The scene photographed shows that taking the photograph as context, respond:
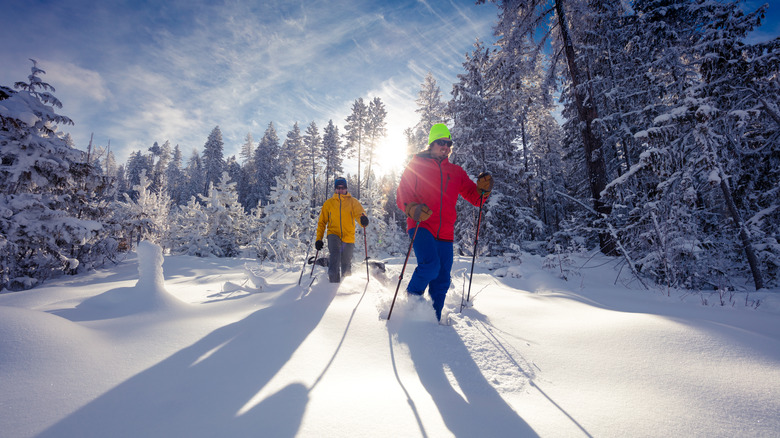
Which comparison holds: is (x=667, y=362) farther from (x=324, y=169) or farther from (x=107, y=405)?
(x=324, y=169)

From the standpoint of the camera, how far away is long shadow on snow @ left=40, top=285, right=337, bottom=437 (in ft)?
3.68

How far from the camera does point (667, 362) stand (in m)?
1.78

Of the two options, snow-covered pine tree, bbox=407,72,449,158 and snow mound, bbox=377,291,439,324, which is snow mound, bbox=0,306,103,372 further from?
snow-covered pine tree, bbox=407,72,449,158

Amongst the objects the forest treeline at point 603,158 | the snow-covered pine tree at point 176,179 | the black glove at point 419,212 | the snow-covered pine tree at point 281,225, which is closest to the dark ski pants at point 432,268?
the black glove at point 419,212

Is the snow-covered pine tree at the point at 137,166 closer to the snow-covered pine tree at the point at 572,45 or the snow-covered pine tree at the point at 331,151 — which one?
the snow-covered pine tree at the point at 331,151

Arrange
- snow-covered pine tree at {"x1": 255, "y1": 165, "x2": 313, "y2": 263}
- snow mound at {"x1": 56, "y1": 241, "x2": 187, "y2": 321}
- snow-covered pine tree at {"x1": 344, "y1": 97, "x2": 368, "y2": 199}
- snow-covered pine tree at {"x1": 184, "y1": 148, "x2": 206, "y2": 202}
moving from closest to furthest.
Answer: snow mound at {"x1": 56, "y1": 241, "x2": 187, "y2": 321} < snow-covered pine tree at {"x1": 255, "y1": 165, "x2": 313, "y2": 263} < snow-covered pine tree at {"x1": 344, "y1": 97, "x2": 368, "y2": 199} < snow-covered pine tree at {"x1": 184, "y1": 148, "x2": 206, "y2": 202}

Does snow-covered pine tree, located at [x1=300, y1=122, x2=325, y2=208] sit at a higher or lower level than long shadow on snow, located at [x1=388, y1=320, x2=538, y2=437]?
higher

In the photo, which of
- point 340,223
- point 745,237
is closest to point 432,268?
point 340,223

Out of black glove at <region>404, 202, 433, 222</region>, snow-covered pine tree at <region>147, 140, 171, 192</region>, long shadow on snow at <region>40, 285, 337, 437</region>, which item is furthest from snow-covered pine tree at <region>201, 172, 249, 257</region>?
snow-covered pine tree at <region>147, 140, 171, 192</region>

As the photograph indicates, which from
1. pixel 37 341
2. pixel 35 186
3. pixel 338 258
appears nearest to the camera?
pixel 37 341

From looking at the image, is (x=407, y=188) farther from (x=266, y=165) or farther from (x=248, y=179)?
(x=248, y=179)

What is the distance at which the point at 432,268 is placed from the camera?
3.11 meters

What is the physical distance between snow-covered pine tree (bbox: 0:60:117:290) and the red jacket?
7.26 m

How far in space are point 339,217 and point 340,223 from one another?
0.12 m
